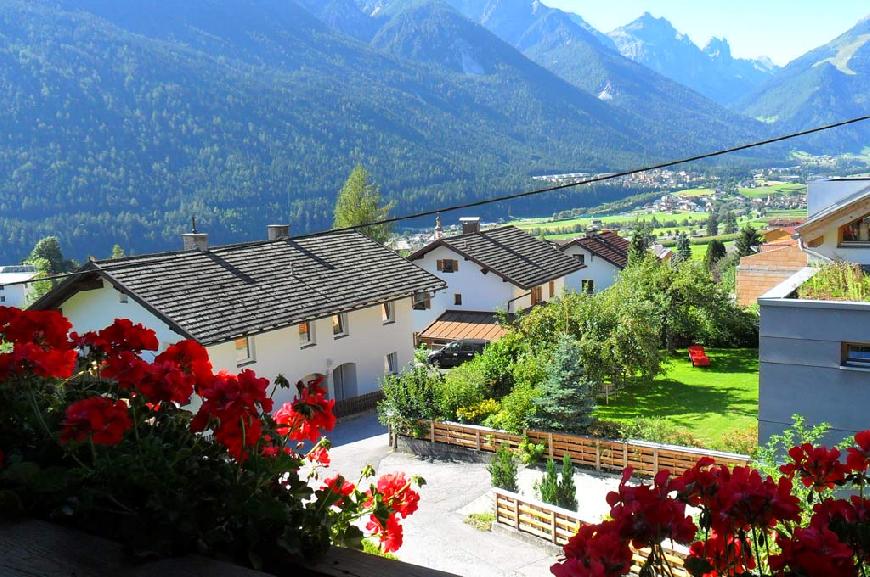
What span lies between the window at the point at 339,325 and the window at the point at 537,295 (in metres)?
15.1

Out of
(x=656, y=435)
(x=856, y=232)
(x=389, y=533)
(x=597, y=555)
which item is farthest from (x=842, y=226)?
(x=597, y=555)

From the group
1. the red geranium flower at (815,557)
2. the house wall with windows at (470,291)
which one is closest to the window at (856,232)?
the red geranium flower at (815,557)

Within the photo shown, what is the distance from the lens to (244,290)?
91.8 ft

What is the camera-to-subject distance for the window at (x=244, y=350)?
87.0ft

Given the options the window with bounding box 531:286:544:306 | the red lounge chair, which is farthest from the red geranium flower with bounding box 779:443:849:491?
the window with bounding box 531:286:544:306

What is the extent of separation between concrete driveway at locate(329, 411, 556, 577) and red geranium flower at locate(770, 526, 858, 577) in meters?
12.5

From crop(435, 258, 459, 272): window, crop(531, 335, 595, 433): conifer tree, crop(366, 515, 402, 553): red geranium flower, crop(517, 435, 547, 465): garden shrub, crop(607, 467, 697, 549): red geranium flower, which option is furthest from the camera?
crop(435, 258, 459, 272): window

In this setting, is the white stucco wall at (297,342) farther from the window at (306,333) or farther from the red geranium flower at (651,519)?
the red geranium flower at (651,519)

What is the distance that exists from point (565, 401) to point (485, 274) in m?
20.8

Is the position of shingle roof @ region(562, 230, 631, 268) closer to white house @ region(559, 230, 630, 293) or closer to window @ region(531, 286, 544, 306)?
white house @ region(559, 230, 630, 293)

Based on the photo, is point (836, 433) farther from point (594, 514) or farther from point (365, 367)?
point (365, 367)

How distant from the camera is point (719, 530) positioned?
8.56 ft

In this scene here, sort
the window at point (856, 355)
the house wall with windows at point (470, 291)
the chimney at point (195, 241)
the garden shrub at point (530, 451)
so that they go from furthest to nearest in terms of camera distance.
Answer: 1. the house wall with windows at point (470, 291)
2. the chimney at point (195, 241)
3. the garden shrub at point (530, 451)
4. the window at point (856, 355)

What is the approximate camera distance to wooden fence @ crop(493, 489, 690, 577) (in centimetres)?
1581
